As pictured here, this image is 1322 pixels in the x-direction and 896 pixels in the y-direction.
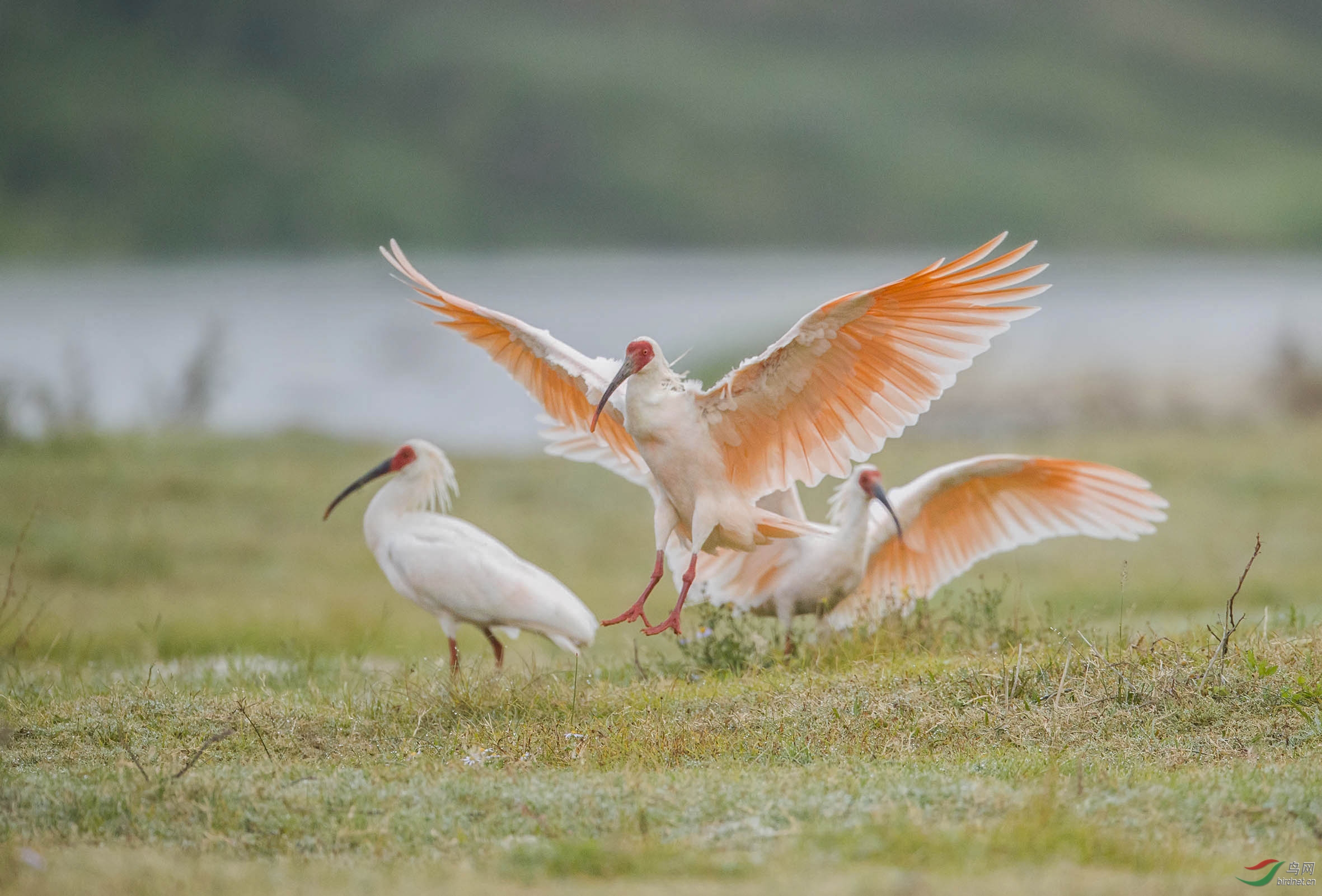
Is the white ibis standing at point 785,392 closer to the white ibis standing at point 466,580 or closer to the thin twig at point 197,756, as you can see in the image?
the white ibis standing at point 466,580

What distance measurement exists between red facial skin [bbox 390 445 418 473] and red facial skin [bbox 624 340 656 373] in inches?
104

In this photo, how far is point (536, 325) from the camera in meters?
20.7

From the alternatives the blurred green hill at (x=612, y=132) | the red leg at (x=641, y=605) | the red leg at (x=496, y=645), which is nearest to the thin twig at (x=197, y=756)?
the red leg at (x=641, y=605)

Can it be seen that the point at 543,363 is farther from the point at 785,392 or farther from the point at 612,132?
the point at 612,132

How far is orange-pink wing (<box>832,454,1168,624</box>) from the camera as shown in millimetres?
8094

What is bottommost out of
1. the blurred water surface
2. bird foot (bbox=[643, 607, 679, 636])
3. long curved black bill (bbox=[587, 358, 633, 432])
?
bird foot (bbox=[643, 607, 679, 636])

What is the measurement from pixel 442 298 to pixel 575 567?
294 inches

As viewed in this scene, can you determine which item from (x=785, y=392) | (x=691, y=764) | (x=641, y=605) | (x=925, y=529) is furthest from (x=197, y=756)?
(x=925, y=529)

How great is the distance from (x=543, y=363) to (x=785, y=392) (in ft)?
5.80

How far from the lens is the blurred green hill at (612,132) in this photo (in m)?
44.3

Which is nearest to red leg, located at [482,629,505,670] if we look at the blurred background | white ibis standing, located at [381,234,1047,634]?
white ibis standing, located at [381,234,1047,634]

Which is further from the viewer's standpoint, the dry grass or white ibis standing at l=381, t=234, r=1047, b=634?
white ibis standing at l=381, t=234, r=1047, b=634

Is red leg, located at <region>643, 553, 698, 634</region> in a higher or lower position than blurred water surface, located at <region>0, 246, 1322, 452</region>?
lower

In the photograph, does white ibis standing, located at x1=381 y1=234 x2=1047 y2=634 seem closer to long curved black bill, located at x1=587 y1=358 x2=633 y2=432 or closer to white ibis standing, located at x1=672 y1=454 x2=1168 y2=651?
long curved black bill, located at x1=587 y1=358 x2=633 y2=432
